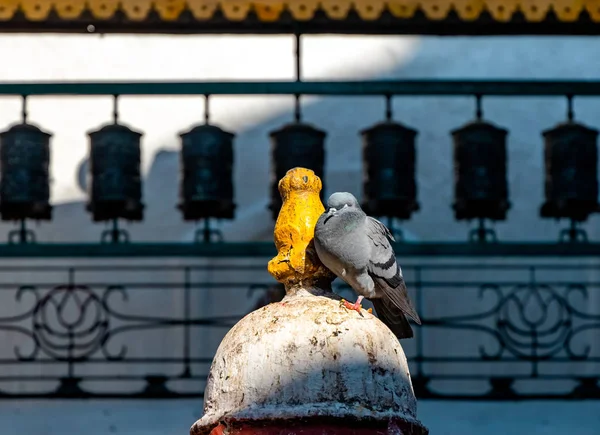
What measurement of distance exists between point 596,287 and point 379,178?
1.51 metres

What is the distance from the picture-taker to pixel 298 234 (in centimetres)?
304

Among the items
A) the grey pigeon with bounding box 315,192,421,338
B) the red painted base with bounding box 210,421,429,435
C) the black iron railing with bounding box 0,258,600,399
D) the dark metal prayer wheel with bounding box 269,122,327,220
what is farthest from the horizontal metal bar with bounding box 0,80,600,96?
the red painted base with bounding box 210,421,429,435

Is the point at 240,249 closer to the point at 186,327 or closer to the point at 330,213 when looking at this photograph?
the point at 186,327

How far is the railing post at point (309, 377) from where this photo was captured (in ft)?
9.15

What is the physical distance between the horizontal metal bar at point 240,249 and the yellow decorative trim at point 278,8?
3.33 feet

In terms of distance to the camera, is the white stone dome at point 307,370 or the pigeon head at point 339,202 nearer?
the white stone dome at point 307,370

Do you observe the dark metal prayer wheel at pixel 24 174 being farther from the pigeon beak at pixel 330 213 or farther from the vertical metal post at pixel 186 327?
the pigeon beak at pixel 330 213

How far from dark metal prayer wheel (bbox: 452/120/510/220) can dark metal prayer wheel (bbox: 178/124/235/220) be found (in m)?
1.09

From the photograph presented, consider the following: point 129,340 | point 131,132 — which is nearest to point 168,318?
point 129,340

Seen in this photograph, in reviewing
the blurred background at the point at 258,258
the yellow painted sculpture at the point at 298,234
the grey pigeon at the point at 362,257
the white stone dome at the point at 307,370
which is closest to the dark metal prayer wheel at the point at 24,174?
the blurred background at the point at 258,258

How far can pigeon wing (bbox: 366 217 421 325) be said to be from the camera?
3.10m

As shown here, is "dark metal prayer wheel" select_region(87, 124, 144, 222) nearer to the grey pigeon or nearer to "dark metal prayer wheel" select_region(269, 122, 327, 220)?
"dark metal prayer wheel" select_region(269, 122, 327, 220)

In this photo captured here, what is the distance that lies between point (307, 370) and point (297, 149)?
430 cm

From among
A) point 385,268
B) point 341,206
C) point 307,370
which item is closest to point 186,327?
point 385,268
